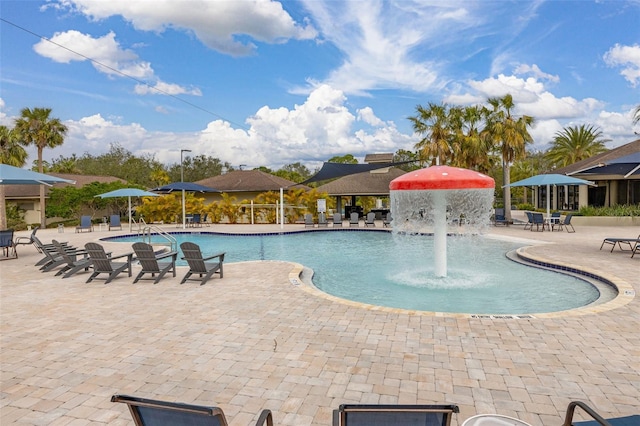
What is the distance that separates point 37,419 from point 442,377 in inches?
144

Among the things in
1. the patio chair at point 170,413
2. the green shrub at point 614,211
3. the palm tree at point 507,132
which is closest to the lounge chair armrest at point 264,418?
the patio chair at point 170,413

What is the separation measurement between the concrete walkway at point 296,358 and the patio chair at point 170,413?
109 centimetres

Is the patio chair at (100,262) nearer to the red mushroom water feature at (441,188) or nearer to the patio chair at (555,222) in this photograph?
the red mushroom water feature at (441,188)

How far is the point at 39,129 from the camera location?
27.6 metres

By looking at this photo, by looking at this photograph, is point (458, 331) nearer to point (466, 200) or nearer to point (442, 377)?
point (442, 377)

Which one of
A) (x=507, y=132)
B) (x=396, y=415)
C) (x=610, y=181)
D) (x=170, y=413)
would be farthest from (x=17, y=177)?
(x=610, y=181)

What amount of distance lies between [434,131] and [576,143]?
24418mm

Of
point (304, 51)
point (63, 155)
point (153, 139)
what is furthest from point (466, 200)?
point (63, 155)

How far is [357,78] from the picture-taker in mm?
23953

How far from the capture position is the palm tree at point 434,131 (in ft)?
82.8

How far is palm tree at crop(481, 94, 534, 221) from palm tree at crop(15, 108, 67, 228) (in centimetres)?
2917

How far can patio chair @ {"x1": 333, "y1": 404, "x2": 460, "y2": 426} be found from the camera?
84.6 inches

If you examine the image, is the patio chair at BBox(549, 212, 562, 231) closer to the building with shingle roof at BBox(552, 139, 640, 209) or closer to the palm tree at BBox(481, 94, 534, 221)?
the palm tree at BBox(481, 94, 534, 221)

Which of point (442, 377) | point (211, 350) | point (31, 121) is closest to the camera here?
point (442, 377)
